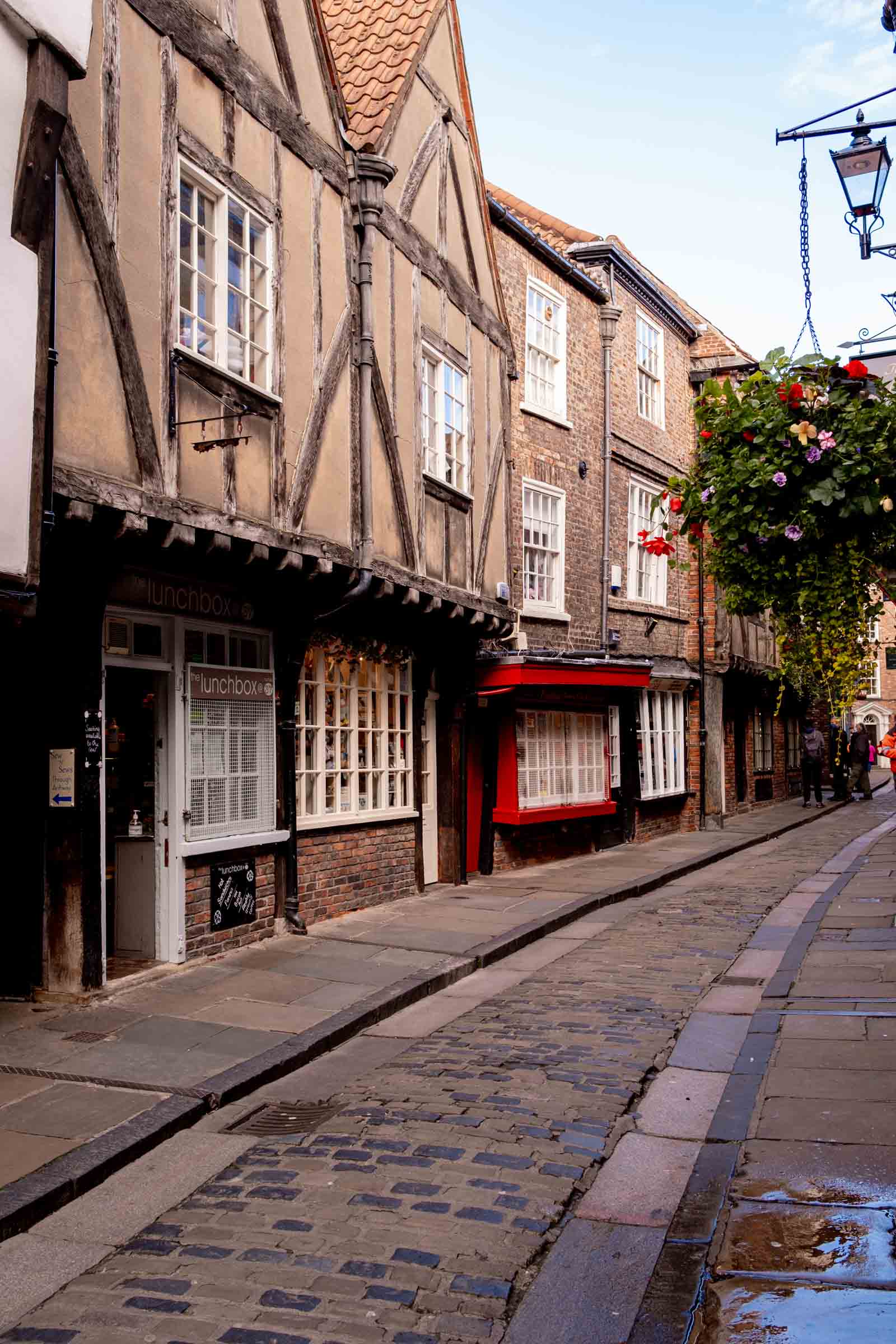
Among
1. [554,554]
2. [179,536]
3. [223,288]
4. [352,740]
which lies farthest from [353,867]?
[554,554]

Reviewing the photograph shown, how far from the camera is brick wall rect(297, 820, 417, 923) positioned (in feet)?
34.2

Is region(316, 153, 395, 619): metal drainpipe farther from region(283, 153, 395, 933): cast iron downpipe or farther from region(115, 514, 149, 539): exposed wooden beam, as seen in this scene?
region(115, 514, 149, 539): exposed wooden beam

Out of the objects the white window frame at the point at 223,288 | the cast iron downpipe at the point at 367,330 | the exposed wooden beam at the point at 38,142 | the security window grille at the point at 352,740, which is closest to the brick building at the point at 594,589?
the security window grille at the point at 352,740

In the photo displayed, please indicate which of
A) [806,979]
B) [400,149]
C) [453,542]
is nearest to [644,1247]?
[806,979]

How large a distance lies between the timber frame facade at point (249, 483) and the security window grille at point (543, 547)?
8.27 feet

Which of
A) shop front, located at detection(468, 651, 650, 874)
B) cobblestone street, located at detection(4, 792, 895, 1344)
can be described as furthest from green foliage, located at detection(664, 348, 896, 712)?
shop front, located at detection(468, 651, 650, 874)

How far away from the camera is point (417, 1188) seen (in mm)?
4664

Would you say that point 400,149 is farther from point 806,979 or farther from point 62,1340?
point 62,1340

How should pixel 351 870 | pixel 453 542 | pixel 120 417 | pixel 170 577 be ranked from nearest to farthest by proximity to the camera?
pixel 120 417 → pixel 170 577 → pixel 351 870 → pixel 453 542

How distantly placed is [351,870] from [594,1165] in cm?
631

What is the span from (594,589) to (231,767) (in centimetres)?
945

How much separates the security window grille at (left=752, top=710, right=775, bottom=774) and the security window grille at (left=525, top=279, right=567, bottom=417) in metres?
12.3

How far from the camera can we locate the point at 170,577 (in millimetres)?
8453

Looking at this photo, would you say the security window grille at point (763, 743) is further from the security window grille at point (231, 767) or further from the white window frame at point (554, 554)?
the security window grille at point (231, 767)
